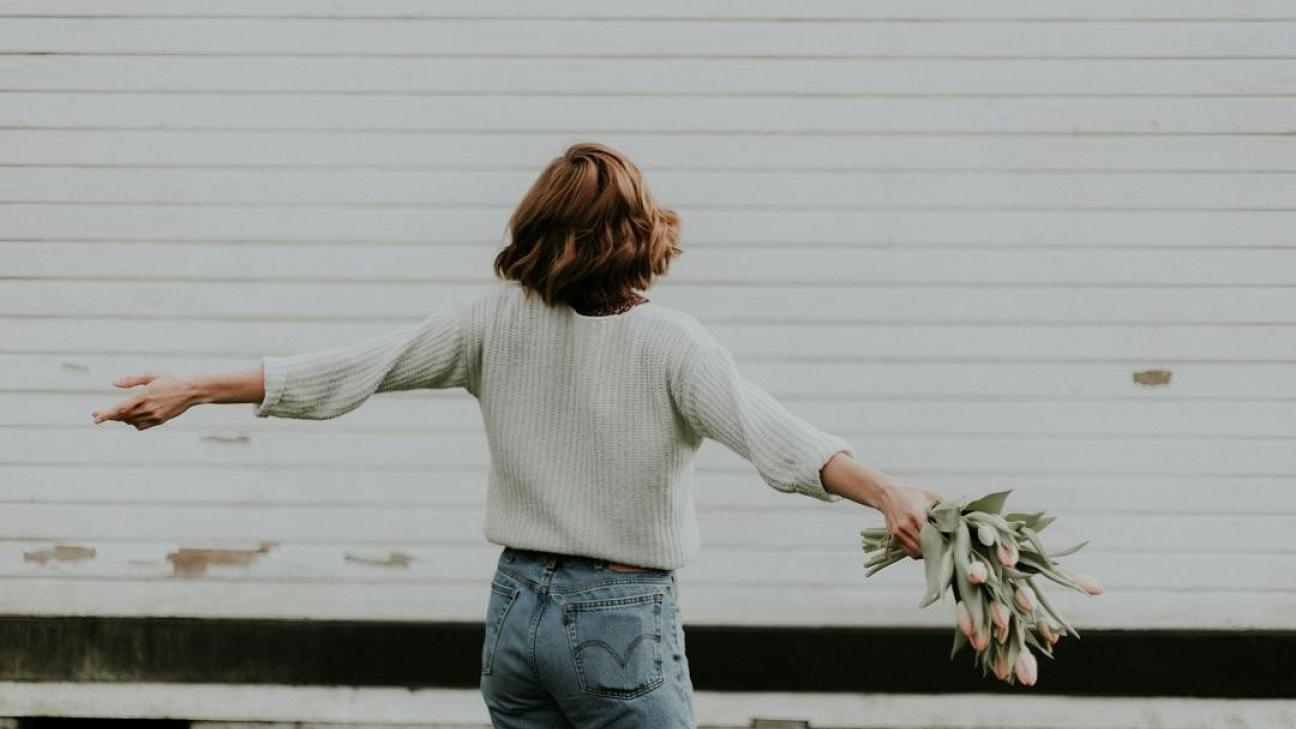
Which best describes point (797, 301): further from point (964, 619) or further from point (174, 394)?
point (174, 394)

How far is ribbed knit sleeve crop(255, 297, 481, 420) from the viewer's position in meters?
2.44

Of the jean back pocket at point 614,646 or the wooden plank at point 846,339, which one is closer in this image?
the jean back pocket at point 614,646

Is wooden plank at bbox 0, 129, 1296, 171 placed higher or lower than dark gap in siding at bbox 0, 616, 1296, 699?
higher

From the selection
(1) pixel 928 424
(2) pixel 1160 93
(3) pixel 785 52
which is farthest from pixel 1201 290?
(3) pixel 785 52

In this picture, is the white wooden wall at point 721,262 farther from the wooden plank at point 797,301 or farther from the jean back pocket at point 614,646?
the jean back pocket at point 614,646

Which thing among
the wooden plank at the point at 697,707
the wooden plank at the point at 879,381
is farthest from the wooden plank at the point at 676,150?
the wooden plank at the point at 697,707

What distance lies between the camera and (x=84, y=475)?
4418 mm

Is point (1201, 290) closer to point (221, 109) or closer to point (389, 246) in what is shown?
point (389, 246)

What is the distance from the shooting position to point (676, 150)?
4348 mm

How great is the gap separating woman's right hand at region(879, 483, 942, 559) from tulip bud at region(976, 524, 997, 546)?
124 millimetres

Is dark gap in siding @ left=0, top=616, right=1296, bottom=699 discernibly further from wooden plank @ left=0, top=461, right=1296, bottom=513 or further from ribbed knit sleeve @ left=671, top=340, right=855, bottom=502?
ribbed knit sleeve @ left=671, top=340, right=855, bottom=502

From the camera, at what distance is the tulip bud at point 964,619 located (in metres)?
2.14

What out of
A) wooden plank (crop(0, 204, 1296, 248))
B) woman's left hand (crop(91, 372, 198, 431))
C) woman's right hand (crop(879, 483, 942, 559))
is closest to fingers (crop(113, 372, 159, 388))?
woman's left hand (crop(91, 372, 198, 431))

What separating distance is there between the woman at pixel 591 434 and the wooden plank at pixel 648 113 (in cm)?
203
